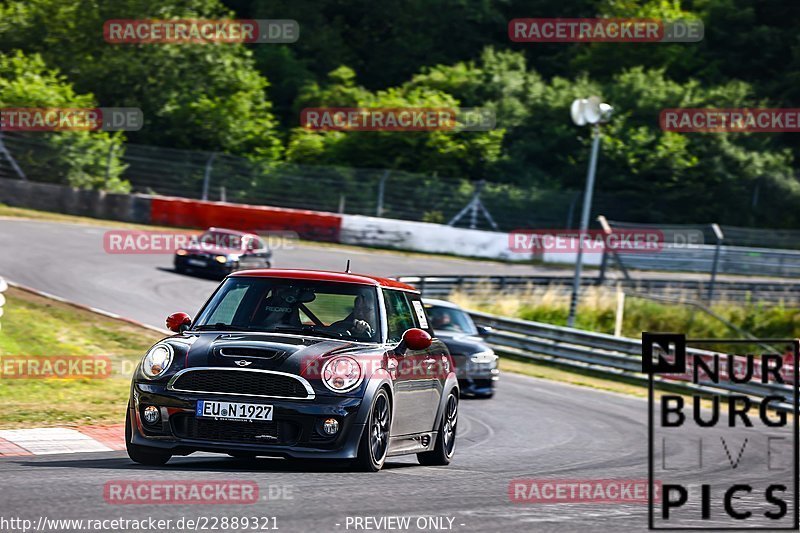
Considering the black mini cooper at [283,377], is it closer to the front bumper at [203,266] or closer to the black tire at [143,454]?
the black tire at [143,454]

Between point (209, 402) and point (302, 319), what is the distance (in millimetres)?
1338

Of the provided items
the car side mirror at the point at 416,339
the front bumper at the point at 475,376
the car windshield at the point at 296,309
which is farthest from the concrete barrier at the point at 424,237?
the car side mirror at the point at 416,339

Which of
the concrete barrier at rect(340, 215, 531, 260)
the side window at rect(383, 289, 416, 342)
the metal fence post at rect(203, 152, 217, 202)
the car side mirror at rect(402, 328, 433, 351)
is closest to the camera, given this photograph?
the car side mirror at rect(402, 328, 433, 351)

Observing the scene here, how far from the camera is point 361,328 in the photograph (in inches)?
387

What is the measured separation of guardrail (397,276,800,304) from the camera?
32.0m

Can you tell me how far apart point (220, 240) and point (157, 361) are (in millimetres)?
23078

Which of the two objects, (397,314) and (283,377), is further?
(397,314)

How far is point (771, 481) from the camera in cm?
1186

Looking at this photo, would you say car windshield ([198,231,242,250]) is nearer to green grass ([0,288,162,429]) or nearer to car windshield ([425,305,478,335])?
green grass ([0,288,162,429])

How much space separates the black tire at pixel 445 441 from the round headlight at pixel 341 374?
2.10 m
